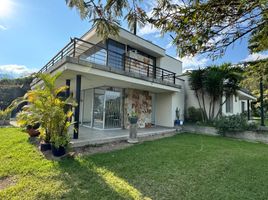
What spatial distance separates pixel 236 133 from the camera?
1180cm

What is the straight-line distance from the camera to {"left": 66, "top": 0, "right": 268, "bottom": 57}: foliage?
238cm

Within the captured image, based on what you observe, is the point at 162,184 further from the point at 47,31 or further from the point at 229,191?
the point at 47,31

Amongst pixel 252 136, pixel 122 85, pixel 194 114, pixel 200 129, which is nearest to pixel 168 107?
pixel 194 114

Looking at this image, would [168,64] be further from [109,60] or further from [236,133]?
[236,133]

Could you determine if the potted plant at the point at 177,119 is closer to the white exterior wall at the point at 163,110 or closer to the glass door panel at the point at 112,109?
the white exterior wall at the point at 163,110

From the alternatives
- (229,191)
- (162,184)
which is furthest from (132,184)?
(229,191)

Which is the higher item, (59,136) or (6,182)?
(59,136)

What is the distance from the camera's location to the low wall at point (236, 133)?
35.5 feet

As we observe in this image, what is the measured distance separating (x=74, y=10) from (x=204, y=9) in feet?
8.82

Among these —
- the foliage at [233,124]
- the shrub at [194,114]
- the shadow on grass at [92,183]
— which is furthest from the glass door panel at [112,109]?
the foliage at [233,124]

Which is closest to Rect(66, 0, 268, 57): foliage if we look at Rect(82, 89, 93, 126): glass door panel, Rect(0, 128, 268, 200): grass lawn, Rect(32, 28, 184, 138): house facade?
Rect(0, 128, 268, 200): grass lawn

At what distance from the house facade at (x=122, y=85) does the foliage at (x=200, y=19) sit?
5.40m

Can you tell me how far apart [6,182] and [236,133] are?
1281 centimetres

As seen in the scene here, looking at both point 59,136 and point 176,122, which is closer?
point 59,136
